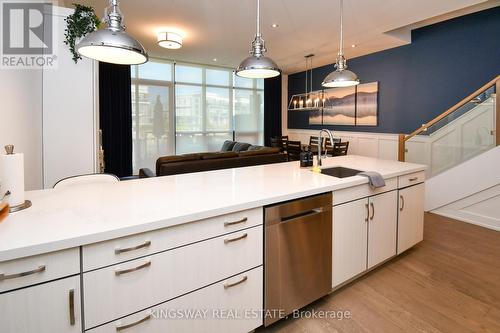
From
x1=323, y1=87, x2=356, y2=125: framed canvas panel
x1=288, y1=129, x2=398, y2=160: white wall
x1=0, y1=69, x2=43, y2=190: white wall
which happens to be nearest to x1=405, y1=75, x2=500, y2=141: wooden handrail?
x1=288, y1=129, x2=398, y2=160: white wall

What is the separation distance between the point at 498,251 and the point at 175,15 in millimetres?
5001

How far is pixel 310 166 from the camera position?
9.25 ft

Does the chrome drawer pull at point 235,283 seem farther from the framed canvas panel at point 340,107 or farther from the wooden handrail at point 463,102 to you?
the framed canvas panel at point 340,107

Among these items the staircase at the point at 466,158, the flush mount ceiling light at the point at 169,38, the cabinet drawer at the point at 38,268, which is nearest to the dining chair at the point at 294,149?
the staircase at the point at 466,158

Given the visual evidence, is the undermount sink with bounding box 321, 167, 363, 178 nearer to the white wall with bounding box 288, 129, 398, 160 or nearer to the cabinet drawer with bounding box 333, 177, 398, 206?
the cabinet drawer with bounding box 333, 177, 398, 206

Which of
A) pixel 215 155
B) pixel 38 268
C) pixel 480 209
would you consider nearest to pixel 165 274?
pixel 38 268

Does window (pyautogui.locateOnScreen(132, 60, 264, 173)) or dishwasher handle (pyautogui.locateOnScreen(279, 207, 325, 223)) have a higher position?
window (pyautogui.locateOnScreen(132, 60, 264, 173))

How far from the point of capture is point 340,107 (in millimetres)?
7227

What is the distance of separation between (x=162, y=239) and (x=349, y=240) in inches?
57.5

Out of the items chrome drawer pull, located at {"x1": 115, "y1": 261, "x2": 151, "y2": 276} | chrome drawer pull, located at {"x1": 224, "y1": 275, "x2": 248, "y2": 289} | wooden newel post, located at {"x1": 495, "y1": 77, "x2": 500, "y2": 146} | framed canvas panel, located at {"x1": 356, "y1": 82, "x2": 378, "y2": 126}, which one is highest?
framed canvas panel, located at {"x1": 356, "y1": 82, "x2": 378, "y2": 126}

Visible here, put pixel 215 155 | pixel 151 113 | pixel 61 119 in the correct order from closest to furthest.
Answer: pixel 61 119 → pixel 215 155 → pixel 151 113

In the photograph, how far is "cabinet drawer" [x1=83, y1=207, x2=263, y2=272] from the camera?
1171mm

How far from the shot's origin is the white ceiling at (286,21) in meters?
3.77

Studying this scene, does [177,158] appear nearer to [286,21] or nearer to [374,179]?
[374,179]
